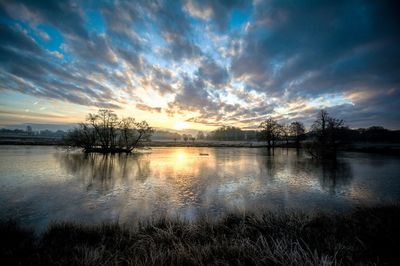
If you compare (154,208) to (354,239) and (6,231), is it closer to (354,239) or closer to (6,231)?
(6,231)

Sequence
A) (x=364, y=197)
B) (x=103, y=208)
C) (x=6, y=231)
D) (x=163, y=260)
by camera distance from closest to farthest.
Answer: (x=163, y=260)
(x=6, y=231)
(x=103, y=208)
(x=364, y=197)

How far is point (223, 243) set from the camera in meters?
5.32

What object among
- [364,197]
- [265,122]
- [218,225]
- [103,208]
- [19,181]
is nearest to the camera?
[218,225]

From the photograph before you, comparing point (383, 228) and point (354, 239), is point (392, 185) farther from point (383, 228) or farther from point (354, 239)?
point (354, 239)

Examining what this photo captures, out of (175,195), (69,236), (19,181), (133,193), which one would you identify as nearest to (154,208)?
(175,195)

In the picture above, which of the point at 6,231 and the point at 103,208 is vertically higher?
the point at 6,231

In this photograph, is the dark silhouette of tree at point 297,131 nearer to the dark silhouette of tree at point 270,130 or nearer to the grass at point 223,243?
the dark silhouette of tree at point 270,130

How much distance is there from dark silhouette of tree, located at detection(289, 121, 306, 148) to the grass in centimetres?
8443

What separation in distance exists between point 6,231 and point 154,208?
19.2 feet

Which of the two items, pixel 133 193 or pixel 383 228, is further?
pixel 133 193

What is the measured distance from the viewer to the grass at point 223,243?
14.7ft

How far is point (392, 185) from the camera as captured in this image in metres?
16.0

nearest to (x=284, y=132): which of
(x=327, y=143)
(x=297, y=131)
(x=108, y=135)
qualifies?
(x=297, y=131)

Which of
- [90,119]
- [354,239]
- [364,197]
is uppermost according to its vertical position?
[90,119]
